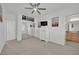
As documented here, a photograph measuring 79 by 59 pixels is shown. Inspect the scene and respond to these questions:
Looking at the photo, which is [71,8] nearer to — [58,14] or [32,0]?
[58,14]

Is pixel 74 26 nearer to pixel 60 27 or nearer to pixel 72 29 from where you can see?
pixel 72 29

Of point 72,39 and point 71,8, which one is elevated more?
point 71,8

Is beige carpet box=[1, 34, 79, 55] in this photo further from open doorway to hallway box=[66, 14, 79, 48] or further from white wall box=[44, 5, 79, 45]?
open doorway to hallway box=[66, 14, 79, 48]

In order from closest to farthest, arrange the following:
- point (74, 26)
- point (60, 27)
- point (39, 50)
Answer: point (39, 50) < point (60, 27) < point (74, 26)

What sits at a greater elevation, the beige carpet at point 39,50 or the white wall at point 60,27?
the white wall at point 60,27

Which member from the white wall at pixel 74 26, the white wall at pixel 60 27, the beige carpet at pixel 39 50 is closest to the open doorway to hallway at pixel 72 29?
the white wall at pixel 74 26

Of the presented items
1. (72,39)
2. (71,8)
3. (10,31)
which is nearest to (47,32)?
(72,39)

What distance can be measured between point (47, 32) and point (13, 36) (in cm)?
265

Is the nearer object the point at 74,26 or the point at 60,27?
the point at 60,27

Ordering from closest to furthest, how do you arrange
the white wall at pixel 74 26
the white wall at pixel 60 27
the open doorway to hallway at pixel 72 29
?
the white wall at pixel 60 27 → the open doorway to hallway at pixel 72 29 → the white wall at pixel 74 26

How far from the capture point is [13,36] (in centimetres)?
640

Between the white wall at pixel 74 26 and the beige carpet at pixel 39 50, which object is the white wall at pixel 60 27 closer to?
the beige carpet at pixel 39 50

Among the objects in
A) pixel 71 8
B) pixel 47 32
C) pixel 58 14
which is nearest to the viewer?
pixel 71 8

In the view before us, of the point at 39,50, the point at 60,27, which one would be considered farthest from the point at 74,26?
the point at 39,50
